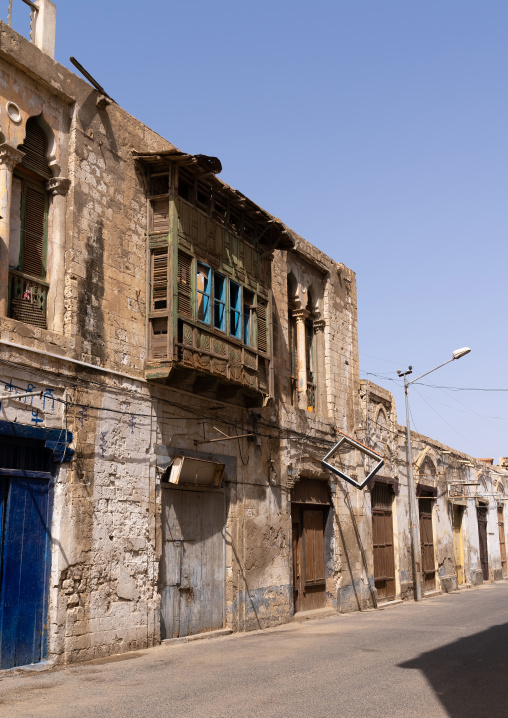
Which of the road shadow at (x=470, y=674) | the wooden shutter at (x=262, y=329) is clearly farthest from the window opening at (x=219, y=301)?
the road shadow at (x=470, y=674)

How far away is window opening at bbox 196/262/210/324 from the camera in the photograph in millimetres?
13008

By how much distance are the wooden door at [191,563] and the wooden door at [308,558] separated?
3287 mm

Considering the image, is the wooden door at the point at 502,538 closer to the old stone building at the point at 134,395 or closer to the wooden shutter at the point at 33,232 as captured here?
the old stone building at the point at 134,395

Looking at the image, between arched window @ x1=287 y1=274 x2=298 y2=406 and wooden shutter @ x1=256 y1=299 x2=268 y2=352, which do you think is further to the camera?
arched window @ x1=287 y1=274 x2=298 y2=406

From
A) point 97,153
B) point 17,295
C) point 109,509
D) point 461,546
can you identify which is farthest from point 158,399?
point 461,546

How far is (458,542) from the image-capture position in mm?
28578

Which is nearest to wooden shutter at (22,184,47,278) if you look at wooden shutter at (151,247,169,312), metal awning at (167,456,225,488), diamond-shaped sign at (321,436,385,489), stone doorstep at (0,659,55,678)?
wooden shutter at (151,247,169,312)

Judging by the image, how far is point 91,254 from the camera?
1150 centimetres

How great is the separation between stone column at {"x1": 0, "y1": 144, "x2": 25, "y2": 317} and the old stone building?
29mm

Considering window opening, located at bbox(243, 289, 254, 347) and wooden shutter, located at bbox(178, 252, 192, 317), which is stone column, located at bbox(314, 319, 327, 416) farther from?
wooden shutter, located at bbox(178, 252, 192, 317)

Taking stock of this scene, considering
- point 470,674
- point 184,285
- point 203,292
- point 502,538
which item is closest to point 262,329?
point 203,292

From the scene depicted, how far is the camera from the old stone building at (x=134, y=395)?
1009cm

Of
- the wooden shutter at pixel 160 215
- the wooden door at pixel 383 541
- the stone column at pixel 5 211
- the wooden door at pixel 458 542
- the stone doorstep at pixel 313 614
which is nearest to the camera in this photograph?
the stone column at pixel 5 211

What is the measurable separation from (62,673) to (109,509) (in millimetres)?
2448
